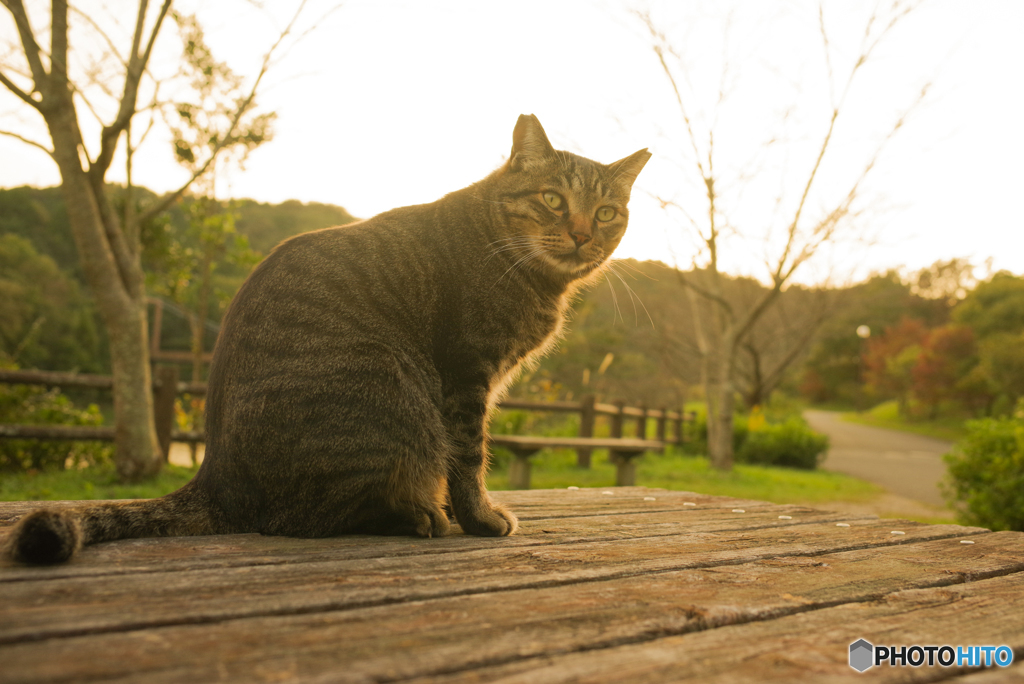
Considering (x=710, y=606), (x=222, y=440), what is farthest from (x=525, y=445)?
(x=710, y=606)

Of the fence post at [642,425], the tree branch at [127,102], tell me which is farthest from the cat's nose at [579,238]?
the fence post at [642,425]

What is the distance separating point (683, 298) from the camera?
16750 mm

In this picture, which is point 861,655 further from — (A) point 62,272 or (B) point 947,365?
(B) point 947,365

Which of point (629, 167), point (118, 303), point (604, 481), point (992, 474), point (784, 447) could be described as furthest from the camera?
point (784, 447)

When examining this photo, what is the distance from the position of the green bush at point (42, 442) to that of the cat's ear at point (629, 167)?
21.0 feet

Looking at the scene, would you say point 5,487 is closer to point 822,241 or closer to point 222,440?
point 222,440

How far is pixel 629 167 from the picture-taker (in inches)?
110

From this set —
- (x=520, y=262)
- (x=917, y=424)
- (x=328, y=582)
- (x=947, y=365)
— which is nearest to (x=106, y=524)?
(x=328, y=582)

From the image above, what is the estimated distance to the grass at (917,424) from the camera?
74.7ft

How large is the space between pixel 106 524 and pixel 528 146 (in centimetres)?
192

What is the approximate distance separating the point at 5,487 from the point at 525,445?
446 centimetres

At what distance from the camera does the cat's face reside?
239 centimetres

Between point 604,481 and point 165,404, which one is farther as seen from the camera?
point 604,481

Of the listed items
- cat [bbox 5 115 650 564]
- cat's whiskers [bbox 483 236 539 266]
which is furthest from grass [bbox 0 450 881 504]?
cat's whiskers [bbox 483 236 539 266]
